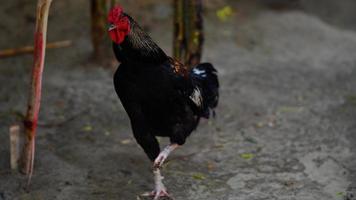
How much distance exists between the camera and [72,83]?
8.21m

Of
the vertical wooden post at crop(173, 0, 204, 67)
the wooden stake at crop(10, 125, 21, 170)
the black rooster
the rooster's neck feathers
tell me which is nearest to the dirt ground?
the wooden stake at crop(10, 125, 21, 170)

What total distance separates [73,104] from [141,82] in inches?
105

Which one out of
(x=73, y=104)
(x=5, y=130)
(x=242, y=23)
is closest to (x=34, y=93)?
(x=5, y=130)

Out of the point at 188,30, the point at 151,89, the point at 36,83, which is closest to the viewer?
the point at 151,89

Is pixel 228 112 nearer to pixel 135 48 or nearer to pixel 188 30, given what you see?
pixel 188 30

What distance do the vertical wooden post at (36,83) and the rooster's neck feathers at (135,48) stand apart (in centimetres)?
68

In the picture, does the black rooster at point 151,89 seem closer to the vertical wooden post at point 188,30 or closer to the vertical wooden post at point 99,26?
the vertical wooden post at point 188,30

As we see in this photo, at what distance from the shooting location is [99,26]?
27.4 feet

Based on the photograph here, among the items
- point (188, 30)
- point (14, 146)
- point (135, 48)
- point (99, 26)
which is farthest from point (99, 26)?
point (135, 48)

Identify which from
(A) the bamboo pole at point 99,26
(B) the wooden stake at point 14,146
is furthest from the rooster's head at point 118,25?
(A) the bamboo pole at point 99,26

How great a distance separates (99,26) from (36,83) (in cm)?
305

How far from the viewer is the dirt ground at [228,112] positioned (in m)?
5.70

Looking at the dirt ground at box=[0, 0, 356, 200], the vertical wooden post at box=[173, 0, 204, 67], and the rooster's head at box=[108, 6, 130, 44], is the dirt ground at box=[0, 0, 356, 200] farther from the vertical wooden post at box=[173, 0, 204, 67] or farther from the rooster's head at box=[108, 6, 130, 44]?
the rooster's head at box=[108, 6, 130, 44]

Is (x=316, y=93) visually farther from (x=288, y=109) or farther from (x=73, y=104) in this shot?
(x=73, y=104)
